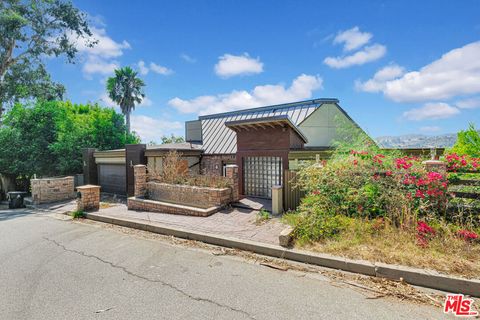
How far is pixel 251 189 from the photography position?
9.96 m

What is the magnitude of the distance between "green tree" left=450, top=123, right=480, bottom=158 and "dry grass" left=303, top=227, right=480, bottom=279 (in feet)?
13.6

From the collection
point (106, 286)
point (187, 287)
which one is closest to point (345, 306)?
point (187, 287)

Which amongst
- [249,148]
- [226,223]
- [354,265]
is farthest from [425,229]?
[249,148]

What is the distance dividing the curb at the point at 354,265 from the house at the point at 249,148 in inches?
168

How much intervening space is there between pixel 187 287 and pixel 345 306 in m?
2.28

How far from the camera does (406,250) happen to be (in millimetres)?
4129

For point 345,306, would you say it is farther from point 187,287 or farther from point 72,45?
point 72,45

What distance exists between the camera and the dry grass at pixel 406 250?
3648 mm

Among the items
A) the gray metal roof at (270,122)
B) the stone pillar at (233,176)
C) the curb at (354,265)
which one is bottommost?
the curb at (354,265)

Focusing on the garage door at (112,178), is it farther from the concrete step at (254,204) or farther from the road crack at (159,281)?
the road crack at (159,281)

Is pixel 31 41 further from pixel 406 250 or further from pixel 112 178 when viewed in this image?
pixel 406 250

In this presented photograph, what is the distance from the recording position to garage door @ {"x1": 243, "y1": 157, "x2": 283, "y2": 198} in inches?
365

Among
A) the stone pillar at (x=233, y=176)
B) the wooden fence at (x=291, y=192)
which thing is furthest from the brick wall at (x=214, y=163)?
the wooden fence at (x=291, y=192)

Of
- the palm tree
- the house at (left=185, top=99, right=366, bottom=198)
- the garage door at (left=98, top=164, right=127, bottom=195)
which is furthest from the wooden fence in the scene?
the palm tree
